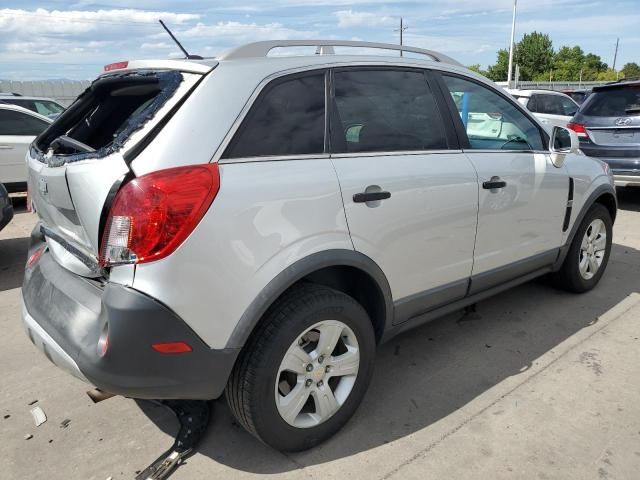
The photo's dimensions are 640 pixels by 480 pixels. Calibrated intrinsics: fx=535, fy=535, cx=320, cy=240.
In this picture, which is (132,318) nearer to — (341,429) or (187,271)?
(187,271)

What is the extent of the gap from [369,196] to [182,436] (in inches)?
56.1

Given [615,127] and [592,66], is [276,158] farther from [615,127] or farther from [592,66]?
[592,66]

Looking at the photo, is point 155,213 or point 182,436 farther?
point 182,436

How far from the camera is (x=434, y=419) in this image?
2.70m

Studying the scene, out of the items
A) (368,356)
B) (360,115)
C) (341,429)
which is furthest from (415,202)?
(341,429)

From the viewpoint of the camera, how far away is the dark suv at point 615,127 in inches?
270

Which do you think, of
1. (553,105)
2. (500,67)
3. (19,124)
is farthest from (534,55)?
(19,124)

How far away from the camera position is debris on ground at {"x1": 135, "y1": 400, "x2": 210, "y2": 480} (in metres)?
2.33

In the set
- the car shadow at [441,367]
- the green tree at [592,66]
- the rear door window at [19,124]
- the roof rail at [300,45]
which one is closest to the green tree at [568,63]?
the green tree at [592,66]

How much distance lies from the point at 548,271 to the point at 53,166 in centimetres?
331

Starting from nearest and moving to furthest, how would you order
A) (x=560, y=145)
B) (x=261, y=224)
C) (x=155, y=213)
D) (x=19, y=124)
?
1. (x=155, y=213)
2. (x=261, y=224)
3. (x=560, y=145)
4. (x=19, y=124)

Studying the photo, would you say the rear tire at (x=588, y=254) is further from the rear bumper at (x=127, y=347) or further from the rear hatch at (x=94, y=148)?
the rear hatch at (x=94, y=148)

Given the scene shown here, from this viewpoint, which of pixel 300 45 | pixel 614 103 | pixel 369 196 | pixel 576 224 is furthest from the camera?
pixel 614 103

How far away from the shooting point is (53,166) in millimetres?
2318
